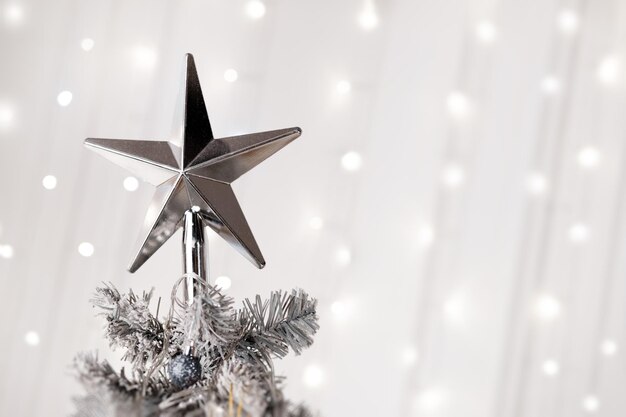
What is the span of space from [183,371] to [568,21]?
133cm

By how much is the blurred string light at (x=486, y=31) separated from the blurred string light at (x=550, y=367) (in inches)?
30.4

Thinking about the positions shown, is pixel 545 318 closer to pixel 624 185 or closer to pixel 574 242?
pixel 574 242

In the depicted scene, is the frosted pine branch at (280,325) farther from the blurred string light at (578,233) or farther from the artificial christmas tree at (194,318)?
the blurred string light at (578,233)

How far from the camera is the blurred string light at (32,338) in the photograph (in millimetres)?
1018

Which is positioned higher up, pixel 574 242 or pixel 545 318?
pixel 574 242

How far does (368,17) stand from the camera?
4.00 feet

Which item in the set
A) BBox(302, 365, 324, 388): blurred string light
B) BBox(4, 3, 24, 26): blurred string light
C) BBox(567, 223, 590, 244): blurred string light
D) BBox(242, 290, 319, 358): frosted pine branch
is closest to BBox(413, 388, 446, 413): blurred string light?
BBox(302, 365, 324, 388): blurred string light

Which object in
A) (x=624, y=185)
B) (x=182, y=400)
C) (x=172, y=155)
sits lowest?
(x=182, y=400)

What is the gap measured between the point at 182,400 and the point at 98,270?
72 cm

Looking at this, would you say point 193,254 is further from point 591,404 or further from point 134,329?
point 591,404

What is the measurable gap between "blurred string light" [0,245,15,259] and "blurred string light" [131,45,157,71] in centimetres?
40

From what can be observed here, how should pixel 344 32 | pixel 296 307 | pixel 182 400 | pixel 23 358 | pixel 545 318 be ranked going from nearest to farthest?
pixel 182 400 → pixel 296 307 → pixel 23 358 → pixel 344 32 → pixel 545 318

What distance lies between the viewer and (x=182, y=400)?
396 millimetres

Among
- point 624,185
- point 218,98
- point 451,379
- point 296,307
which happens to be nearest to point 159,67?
point 218,98
